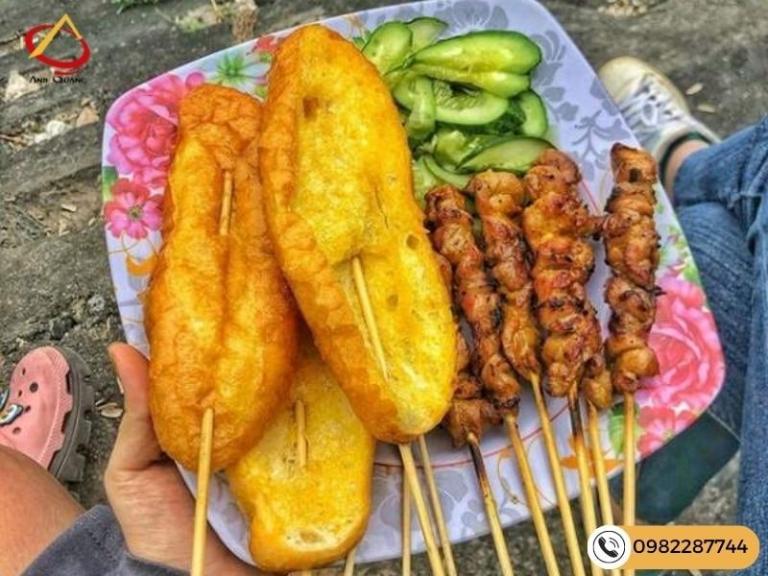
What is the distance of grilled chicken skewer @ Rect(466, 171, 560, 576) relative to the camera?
3420 mm

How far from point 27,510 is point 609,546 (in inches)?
93.6

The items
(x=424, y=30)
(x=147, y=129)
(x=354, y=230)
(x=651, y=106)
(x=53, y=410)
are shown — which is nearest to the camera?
(x=354, y=230)

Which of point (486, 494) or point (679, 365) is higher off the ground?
point (679, 365)

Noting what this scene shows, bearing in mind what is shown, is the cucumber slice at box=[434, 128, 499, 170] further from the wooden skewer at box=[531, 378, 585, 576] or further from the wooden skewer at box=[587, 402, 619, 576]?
the wooden skewer at box=[587, 402, 619, 576]

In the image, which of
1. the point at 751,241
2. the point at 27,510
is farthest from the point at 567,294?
the point at 27,510

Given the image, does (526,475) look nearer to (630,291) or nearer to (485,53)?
(630,291)

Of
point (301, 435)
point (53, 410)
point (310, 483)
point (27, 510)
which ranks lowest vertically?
point (53, 410)

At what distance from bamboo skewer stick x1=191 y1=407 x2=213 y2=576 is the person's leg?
1058mm

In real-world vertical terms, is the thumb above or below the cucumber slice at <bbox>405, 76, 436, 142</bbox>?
below

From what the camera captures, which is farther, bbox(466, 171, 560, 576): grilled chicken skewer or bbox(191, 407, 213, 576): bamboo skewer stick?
bbox(466, 171, 560, 576): grilled chicken skewer

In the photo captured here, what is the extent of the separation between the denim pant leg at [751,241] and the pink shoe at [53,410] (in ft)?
9.87

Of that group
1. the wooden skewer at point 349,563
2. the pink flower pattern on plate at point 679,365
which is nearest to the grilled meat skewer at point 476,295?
the pink flower pattern on plate at point 679,365

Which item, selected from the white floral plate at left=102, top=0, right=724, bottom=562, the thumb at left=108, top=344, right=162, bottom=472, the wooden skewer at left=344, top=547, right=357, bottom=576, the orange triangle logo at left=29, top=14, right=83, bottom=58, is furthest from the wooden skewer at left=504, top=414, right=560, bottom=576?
the orange triangle logo at left=29, top=14, right=83, bottom=58

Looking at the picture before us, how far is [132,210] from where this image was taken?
3801 mm
